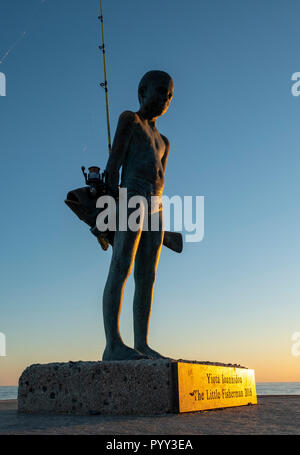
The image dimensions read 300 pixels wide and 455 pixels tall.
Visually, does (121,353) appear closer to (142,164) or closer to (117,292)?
(117,292)

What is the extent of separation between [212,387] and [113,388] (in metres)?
1.13

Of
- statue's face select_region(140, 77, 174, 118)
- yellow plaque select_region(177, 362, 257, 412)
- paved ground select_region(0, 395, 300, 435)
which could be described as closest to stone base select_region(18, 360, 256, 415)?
yellow plaque select_region(177, 362, 257, 412)

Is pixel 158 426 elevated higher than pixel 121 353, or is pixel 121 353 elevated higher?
pixel 121 353

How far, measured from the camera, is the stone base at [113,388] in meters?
3.88

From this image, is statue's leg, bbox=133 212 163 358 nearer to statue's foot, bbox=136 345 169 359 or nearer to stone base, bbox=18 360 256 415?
statue's foot, bbox=136 345 169 359

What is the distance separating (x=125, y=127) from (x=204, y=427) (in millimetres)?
3415

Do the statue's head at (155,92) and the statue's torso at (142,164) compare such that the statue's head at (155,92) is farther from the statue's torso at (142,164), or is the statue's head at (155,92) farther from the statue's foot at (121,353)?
the statue's foot at (121,353)

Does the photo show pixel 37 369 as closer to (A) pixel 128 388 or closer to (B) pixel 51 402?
(B) pixel 51 402

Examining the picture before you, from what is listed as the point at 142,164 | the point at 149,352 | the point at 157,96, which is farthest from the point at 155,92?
the point at 149,352

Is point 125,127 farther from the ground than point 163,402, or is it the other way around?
point 125,127

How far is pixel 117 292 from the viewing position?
4.84 meters

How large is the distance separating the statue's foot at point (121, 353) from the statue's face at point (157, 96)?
2.69 m
